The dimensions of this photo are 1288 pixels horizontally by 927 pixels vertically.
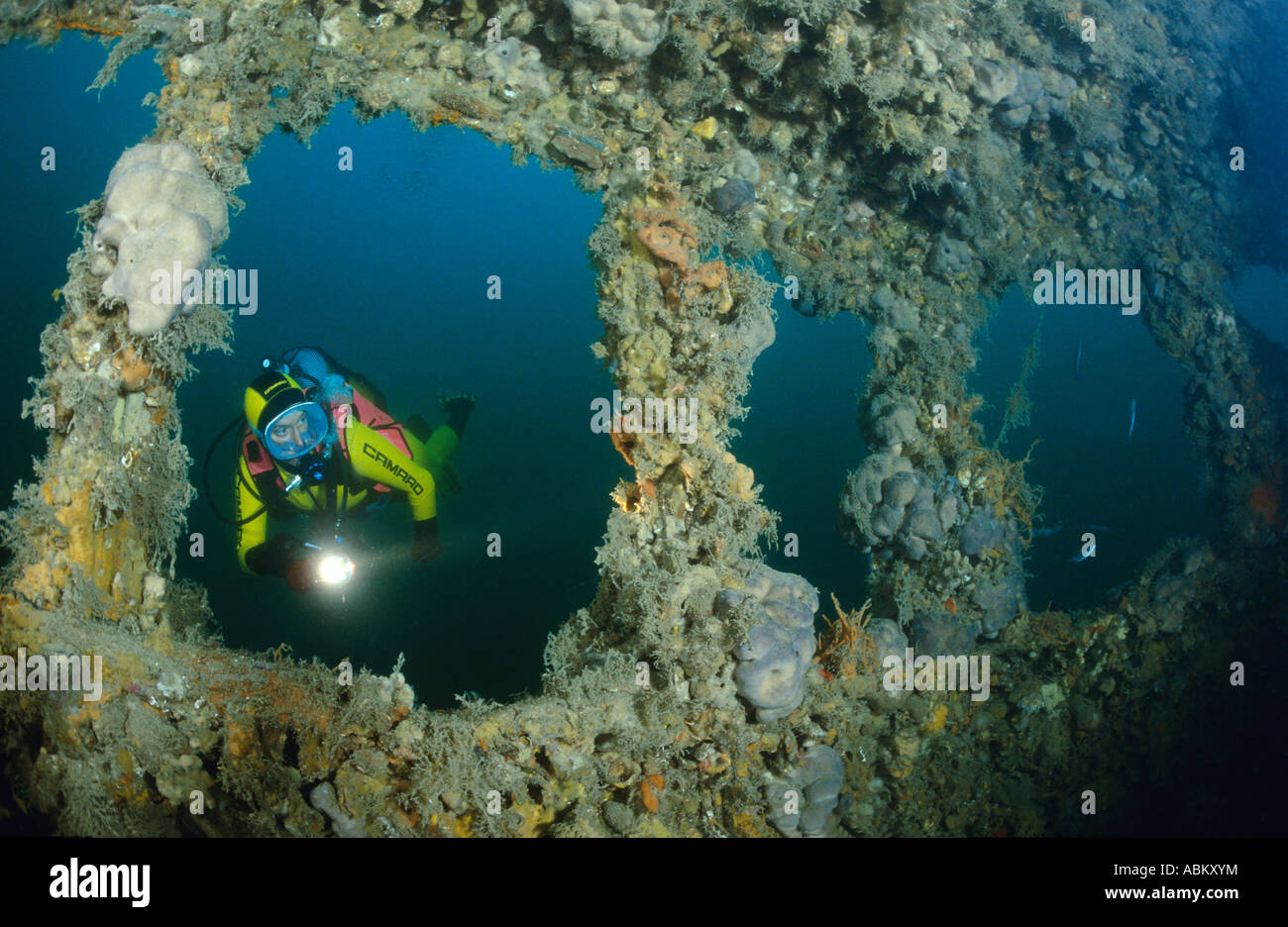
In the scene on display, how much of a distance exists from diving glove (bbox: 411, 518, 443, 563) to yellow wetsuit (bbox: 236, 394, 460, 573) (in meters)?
0.09

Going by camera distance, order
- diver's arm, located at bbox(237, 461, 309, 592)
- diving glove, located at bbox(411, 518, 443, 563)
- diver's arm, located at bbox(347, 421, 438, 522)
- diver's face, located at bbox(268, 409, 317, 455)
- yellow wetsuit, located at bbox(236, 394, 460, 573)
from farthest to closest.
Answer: diving glove, located at bbox(411, 518, 443, 563)
diver's arm, located at bbox(347, 421, 438, 522)
yellow wetsuit, located at bbox(236, 394, 460, 573)
diver's face, located at bbox(268, 409, 317, 455)
diver's arm, located at bbox(237, 461, 309, 592)

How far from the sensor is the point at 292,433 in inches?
217

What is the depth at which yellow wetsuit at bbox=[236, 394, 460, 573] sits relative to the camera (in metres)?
6.11

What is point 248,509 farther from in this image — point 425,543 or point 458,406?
point 458,406

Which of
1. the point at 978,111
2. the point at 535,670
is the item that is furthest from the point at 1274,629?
the point at 535,670

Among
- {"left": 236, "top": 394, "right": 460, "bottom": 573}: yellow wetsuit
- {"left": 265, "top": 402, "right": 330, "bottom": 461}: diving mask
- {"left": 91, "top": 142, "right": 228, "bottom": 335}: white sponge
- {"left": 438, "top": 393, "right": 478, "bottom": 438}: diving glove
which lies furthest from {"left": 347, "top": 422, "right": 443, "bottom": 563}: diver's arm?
{"left": 438, "top": 393, "right": 478, "bottom": 438}: diving glove

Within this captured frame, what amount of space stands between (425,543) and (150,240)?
4.09 meters

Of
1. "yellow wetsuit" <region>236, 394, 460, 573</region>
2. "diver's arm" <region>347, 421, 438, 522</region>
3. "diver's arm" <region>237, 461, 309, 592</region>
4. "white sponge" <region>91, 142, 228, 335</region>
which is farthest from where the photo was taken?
"diver's arm" <region>347, 421, 438, 522</region>

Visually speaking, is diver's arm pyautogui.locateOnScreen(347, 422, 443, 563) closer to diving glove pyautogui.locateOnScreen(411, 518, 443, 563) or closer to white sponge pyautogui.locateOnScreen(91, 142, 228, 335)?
diving glove pyautogui.locateOnScreen(411, 518, 443, 563)

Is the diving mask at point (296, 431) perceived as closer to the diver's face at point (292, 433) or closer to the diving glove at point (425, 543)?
the diver's face at point (292, 433)

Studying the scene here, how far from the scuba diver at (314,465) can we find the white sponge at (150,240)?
1.96 m

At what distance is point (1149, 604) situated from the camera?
6.84m

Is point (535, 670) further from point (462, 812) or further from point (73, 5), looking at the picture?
point (73, 5)
